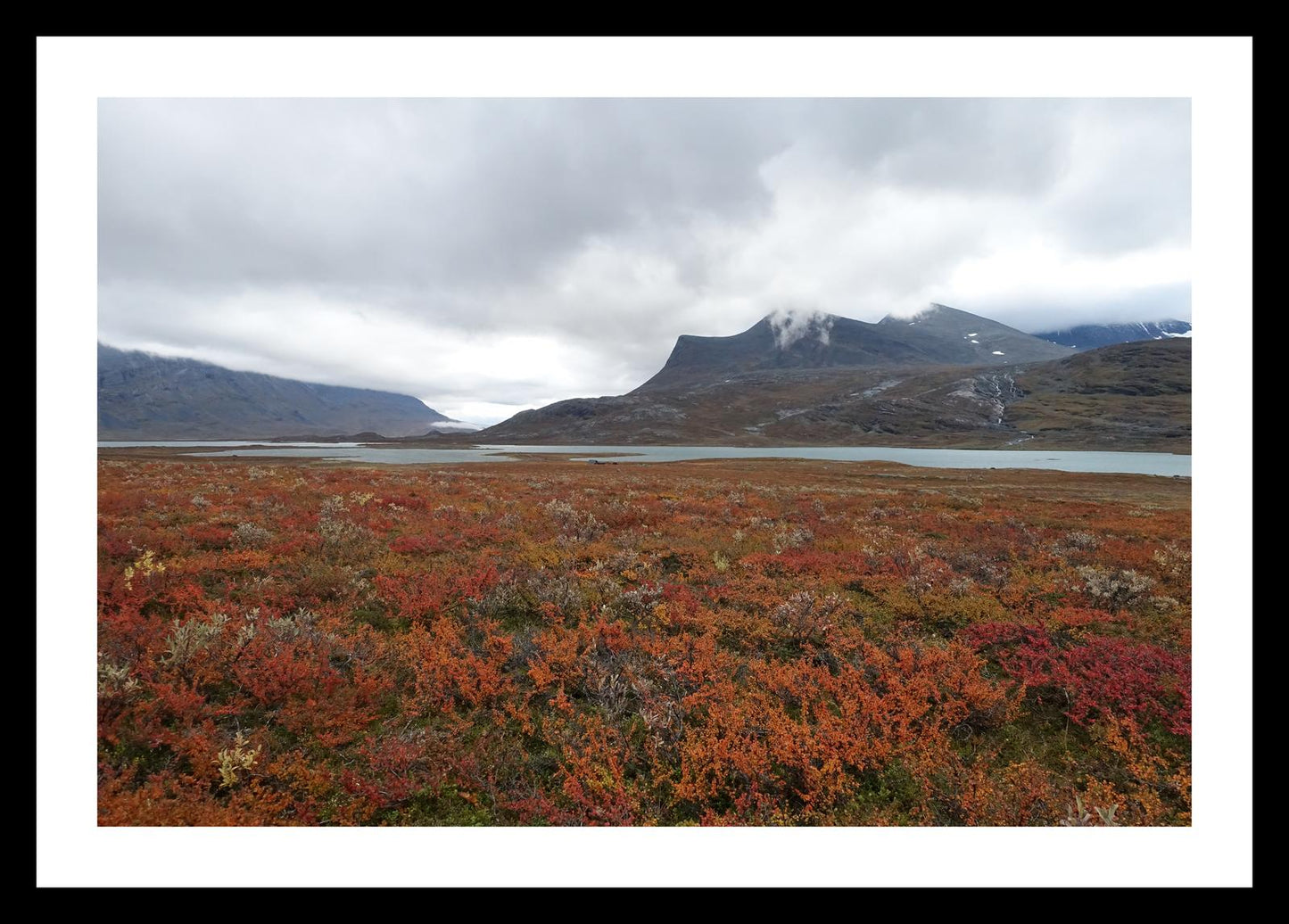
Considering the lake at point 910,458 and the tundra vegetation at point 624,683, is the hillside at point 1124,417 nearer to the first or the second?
the lake at point 910,458

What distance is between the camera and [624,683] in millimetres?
6074

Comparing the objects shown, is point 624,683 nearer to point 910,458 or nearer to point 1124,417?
point 910,458

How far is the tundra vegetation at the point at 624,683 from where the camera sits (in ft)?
14.0

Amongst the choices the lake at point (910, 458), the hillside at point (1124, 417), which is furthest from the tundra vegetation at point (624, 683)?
the hillside at point (1124, 417)

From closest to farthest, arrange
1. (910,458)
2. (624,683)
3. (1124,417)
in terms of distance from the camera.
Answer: (624,683), (910,458), (1124,417)

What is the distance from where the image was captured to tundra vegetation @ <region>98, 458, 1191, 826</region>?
4.27 meters

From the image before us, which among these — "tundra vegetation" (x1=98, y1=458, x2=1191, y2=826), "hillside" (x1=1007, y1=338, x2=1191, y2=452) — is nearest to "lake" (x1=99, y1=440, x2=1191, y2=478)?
"hillside" (x1=1007, y1=338, x2=1191, y2=452)

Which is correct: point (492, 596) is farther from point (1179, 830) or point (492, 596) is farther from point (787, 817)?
point (1179, 830)

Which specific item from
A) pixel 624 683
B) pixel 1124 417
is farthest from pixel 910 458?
pixel 1124 417

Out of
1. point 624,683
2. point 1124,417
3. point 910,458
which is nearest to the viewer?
point 624,683
